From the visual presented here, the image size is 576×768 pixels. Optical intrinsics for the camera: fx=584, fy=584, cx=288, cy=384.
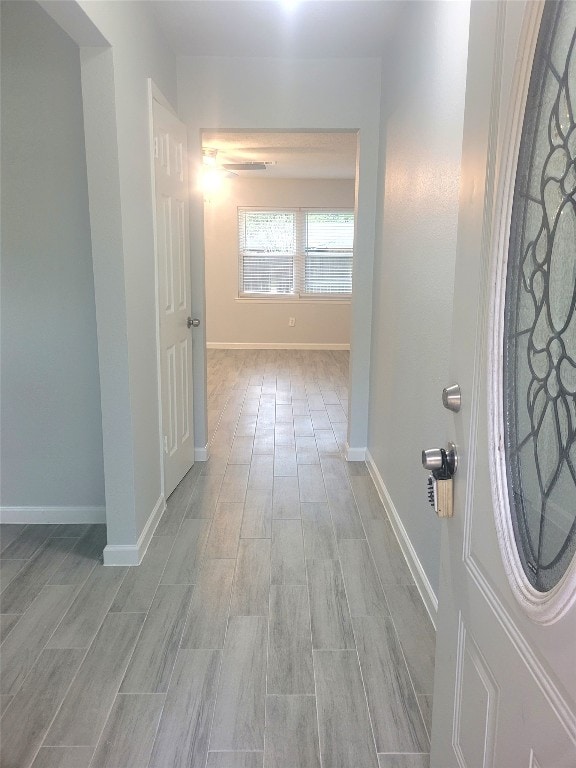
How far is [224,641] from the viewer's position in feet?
6.59

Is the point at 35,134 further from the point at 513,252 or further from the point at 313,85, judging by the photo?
the point at 513,252

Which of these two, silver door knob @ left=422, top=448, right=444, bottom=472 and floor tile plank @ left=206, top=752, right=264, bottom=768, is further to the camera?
floor tile plank @ left=206, top=752, right=264, bottom=768

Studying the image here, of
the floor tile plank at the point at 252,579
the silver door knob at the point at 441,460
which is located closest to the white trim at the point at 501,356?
the silver door knob at the point at 441,460

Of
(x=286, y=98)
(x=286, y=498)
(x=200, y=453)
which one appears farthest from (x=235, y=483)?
(x=286, y=98)

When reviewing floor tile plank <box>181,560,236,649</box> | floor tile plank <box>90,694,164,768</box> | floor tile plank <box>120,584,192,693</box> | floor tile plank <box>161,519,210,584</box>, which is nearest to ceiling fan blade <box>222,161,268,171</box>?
floor tile plank <box>161,519,210,584</box>

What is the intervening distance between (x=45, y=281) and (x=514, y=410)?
2.31 metres

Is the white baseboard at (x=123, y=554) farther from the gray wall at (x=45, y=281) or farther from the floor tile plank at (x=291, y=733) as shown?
the floor tile plank at (x=291, y=733)

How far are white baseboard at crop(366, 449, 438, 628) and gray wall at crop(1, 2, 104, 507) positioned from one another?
4.73 ft

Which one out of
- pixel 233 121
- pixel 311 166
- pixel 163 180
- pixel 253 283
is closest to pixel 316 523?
pixel 163 180

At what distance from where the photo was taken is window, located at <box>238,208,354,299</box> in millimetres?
8289

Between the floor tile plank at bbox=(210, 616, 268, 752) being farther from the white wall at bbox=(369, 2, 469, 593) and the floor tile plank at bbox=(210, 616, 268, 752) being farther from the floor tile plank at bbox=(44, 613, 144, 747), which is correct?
the white wall at bbox=(369, 2, 469, 593)

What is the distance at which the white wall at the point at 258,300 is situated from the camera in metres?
8.17

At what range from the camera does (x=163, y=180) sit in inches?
115

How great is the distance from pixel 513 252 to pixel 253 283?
25.2 feet
